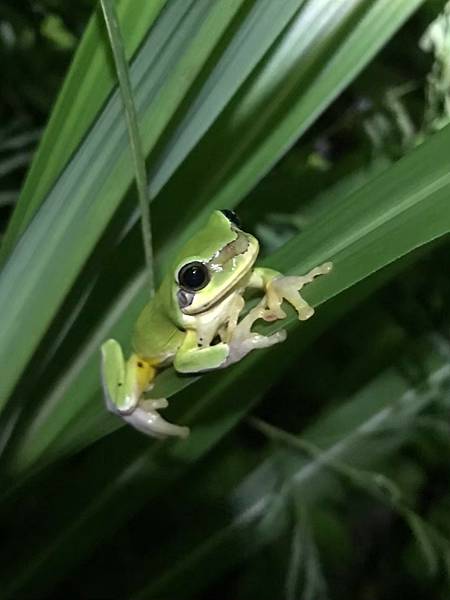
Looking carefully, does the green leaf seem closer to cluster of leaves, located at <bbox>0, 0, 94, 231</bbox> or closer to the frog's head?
the frog's head

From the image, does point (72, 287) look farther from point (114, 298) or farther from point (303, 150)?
point (303, 150)

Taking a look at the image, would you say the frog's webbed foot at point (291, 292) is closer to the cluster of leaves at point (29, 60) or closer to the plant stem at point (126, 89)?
the plant stem at point (126, 89)

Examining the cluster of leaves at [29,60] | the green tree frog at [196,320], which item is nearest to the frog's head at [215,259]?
the green tree frog at [196,320]

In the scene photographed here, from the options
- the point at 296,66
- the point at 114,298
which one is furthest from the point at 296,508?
the point at 296,66

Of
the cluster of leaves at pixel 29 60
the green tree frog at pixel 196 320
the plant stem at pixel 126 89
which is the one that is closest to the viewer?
the plant stem at pixel 126 89

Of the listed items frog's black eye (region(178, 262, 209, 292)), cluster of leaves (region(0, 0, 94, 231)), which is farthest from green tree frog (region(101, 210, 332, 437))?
cluster of leaves (region(0, 0, 94, 231))

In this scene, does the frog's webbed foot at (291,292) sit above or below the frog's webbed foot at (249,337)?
above
